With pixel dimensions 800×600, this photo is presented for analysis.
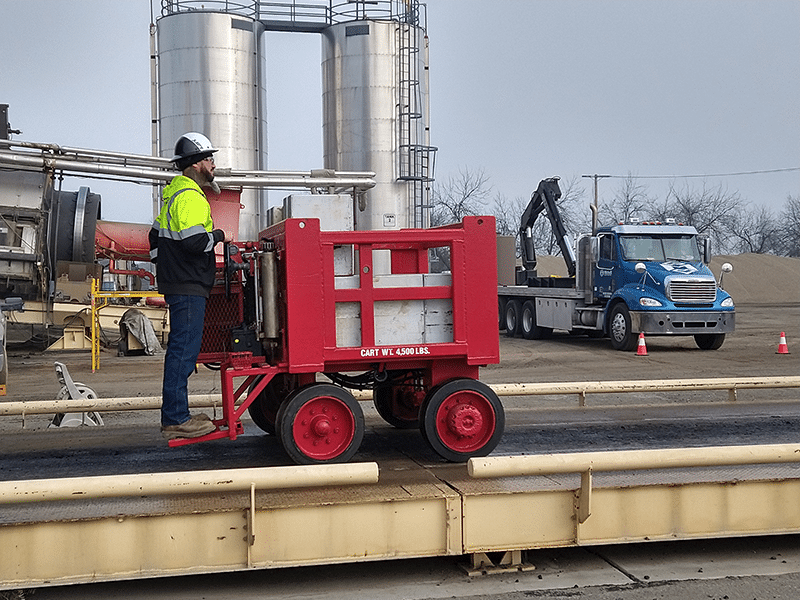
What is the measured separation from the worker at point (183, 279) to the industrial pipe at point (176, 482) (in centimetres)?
137

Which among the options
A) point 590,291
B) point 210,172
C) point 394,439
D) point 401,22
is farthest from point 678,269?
point 210,172

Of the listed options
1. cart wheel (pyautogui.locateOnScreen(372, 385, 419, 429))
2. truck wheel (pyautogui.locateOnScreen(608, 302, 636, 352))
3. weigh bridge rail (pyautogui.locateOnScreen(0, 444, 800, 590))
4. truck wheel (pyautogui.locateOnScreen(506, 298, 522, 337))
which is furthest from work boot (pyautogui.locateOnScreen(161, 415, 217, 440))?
truck wheel (pyautogui.locateOnScreen(506, 298, 522, 337))

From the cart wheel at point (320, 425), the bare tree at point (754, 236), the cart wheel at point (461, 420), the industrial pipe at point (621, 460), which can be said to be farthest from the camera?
the bare tree at point (754, 236)

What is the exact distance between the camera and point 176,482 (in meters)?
4.66

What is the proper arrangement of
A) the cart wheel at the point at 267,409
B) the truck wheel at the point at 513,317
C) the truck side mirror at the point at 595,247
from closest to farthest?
the cart wheel at the point at 267,409 < the truck side mirror at the point at 595,247 < the truck wheel at the point at 513,317

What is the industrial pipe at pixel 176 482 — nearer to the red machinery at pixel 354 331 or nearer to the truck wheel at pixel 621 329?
the red machinery at pixel 354 331

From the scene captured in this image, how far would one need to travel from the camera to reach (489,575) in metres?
5.15

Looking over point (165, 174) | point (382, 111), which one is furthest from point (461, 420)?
point (382, 111)

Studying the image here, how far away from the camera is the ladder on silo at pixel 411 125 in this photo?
25683 mm

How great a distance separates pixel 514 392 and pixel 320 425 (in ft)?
9.36

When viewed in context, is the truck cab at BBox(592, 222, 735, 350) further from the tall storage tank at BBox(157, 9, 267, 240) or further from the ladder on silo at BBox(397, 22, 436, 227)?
the tall storage tank at BBox(157, 9, 267, 240)

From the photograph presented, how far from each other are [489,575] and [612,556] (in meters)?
0.92

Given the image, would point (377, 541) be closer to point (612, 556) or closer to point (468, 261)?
point (612, 556)

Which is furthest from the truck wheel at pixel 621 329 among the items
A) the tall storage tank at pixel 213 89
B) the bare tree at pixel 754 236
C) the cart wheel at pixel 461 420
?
the bare tree at pixel 754 236
